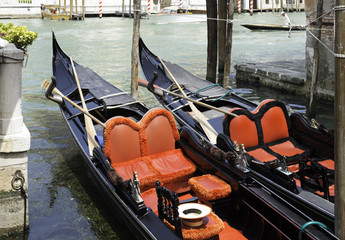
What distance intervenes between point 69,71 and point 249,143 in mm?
2986

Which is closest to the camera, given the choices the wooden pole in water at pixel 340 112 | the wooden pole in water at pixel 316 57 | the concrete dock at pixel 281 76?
the wooden pole in water at pixel 340 112

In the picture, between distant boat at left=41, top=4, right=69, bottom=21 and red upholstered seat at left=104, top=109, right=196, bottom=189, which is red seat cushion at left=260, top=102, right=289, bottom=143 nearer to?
red upholstered seat at left=104, top=109, right=196, bottom=189

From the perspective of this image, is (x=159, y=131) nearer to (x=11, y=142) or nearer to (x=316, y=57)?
(x=11, y=142)

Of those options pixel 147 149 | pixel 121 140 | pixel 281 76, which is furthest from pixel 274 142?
pixel 281 76

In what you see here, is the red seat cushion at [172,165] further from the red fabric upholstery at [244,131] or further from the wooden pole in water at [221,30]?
the wooden pole in water at [221,30]

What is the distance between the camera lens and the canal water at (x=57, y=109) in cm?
375

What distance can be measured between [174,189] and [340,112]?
1749 mm

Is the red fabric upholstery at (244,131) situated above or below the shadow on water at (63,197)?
above

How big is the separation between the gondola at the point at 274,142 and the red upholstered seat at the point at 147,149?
39 cm

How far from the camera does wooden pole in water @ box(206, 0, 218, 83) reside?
7938 mm

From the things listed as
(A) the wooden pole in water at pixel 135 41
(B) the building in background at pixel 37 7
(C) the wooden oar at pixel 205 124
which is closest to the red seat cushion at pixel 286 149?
(C) the wooden oar at pixel 205 124

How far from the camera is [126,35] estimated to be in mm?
16953

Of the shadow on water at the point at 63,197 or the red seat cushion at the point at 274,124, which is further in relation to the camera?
the red seat cushion at the point at 274,124

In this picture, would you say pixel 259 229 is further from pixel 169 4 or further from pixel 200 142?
pixel 169 4
